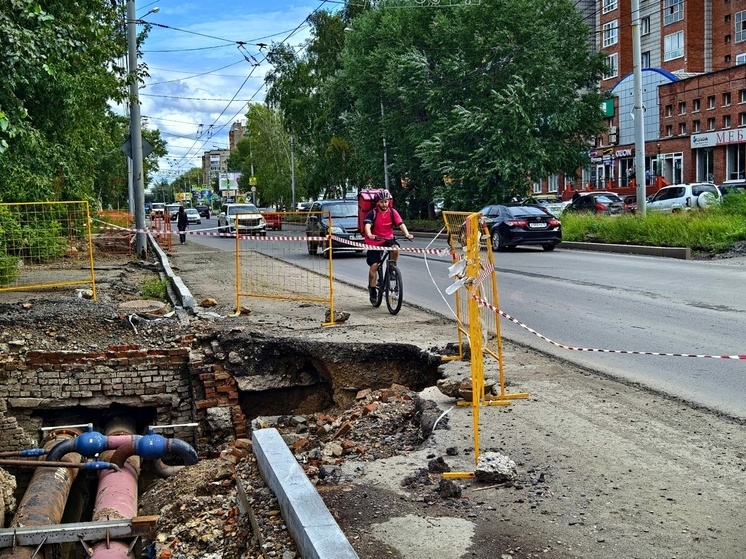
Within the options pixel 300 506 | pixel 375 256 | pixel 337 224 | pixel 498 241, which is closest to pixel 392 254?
pixel 375 256

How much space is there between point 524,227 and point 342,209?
20.5 feet

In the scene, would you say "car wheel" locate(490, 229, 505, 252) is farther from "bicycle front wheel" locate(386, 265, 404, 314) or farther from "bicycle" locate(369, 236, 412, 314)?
"bicycle front wheel" locate(386, 265, 404, 314)

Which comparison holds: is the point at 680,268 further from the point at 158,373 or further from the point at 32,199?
the point at 32,199

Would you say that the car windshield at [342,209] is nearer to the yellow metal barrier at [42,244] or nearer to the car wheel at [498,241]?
the car wheel at [498,241]

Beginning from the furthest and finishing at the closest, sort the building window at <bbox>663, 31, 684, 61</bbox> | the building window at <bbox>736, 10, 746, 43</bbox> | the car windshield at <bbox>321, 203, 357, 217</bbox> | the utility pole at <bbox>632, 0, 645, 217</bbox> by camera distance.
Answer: the building window at <bbox>663, 31, 684, 61</bbox>
the building window at <bbox>736, 10, 746, 43</bbox>
the car windshield at <bbox>321, 203, 357, 217</bbox>
the utility pole at <bbox>632, 0, 645, 217</bbox>

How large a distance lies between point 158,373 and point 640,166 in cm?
1931

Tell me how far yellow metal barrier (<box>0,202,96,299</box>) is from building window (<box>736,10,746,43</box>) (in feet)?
170

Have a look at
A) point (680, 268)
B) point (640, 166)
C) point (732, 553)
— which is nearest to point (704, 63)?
point (640, 166)

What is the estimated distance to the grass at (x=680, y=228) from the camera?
21.2 metres

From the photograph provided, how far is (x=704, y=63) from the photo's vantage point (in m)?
58.8

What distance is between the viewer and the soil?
4.12 meters

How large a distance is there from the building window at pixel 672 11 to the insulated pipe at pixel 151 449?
2242 inches

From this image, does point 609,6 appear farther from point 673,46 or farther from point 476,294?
point 476,294

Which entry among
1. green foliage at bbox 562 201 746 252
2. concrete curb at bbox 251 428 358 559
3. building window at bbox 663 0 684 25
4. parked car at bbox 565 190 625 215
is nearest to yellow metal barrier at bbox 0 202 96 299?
concrete curb at bbox 251 428 358 559
